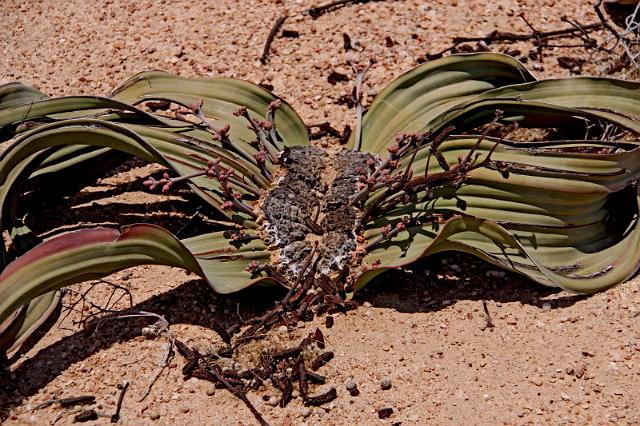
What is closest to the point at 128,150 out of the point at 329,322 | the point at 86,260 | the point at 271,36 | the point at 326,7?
the point at 86,260

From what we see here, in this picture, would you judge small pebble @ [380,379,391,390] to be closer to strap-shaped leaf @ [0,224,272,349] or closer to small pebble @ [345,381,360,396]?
small pebble @ [345,381,360,396]

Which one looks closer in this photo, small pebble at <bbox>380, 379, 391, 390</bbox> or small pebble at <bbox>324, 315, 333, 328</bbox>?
small pebble at <bbox>380, 379, 391, 390</bbox>

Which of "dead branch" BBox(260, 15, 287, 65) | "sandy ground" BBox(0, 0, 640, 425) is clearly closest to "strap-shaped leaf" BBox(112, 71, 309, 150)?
"sandy ground" BBox(0, 0, 640, 425)

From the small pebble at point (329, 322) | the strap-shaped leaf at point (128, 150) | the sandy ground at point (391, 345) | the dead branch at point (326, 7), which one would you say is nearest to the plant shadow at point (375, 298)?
A: the sandy ground at point (391, 345)

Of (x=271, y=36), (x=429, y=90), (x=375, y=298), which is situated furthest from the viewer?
(x=271, y=36)

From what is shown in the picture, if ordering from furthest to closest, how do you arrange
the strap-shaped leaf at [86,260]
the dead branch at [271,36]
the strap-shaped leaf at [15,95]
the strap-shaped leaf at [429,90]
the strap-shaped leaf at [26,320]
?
1. the dead branch at [271,36]
2. the strap-shaped leaf at [429,90]
3. the strap-shaped leaf at [15,95]
4. the strap-shaped leaf at [26,320]
5. the strap-shaped leaf at [86,260]

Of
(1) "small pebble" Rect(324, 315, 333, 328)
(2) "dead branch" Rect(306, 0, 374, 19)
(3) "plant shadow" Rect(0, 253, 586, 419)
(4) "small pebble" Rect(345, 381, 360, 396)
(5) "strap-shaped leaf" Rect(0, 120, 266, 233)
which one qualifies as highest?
(2) "dead branch" Rect(306, 0, 374, 19)

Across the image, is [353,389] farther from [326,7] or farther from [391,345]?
[326,7]

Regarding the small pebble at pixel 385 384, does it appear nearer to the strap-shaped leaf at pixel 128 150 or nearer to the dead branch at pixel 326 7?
the strap-shaped leaf at pixel 128 150

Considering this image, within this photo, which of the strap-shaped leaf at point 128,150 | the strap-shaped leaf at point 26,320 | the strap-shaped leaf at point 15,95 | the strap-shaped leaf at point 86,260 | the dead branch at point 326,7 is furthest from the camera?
the dead branch at point 326,7

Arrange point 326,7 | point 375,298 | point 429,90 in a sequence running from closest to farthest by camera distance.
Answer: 1. point 375,298
2. point 429,90
3. point 326,7

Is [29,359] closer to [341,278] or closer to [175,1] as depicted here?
[341,278]
